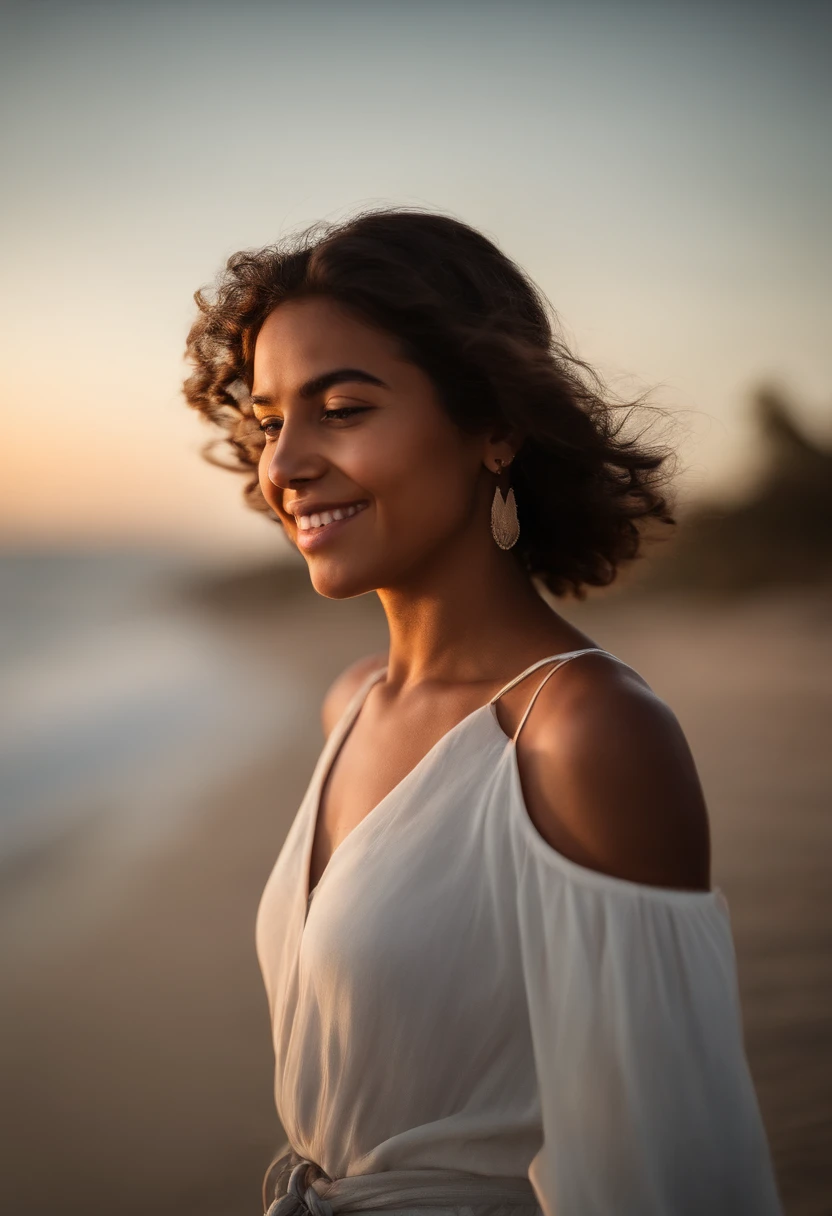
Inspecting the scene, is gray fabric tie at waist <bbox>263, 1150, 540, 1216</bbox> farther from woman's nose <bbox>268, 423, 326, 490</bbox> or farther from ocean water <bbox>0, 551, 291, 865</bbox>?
ocean water <bbox>0, 551, 291, 865</bbox>

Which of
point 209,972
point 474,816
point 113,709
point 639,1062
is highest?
point 113,709

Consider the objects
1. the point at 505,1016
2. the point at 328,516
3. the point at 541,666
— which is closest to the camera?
the point at 505,1016

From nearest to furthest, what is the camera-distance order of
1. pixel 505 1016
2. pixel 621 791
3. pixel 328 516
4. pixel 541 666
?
pixel 621 791 → pixel 505 1016 → pixel 541 666 → pixel 328 516

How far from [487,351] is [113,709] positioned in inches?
453

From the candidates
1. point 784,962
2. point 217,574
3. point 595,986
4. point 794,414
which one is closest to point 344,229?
point 595,986

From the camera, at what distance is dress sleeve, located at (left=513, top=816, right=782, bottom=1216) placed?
4.49ft

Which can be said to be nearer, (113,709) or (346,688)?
(346,688)

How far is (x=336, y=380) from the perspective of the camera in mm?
1694

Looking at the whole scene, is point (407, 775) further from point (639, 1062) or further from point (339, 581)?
point (639, 1062)

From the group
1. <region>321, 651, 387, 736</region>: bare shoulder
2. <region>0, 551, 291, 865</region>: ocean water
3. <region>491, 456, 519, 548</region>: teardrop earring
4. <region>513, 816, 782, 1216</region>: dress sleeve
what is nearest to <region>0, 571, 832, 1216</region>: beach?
<region>0, 551, 291, 865</region>: ocean water

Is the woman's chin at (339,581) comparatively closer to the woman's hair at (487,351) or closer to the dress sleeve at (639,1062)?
the woman's hair at (487,351)

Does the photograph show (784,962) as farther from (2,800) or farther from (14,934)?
(2,800)

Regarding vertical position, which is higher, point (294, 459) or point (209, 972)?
point (294, 459)

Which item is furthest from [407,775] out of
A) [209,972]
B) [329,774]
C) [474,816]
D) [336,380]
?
[209,972]
